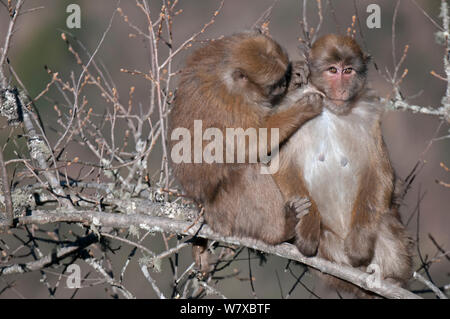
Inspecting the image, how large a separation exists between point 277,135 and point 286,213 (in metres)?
0.59

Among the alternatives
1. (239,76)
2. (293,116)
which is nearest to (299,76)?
(293,116)

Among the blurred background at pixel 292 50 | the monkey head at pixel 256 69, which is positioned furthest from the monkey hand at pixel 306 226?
the blurred background at pixel 292 50

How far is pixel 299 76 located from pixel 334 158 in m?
0.71

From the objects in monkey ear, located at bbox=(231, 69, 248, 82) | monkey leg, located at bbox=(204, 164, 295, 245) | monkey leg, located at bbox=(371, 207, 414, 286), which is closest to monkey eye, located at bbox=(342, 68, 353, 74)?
monkey ear, located at bbox=(231, 69, 248, 82)

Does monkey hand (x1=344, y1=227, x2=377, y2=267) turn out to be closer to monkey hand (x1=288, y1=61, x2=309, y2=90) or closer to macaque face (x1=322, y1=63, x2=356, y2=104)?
macaque face (x1=322, y1=63, x2=356, y2=104)

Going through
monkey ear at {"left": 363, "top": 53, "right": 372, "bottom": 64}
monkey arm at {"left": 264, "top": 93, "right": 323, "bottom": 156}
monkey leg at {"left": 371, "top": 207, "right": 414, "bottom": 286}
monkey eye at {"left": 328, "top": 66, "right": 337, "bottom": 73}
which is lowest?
monkey leg at {"left": 371, "top": 207, "right": 414, "bottom": 286}

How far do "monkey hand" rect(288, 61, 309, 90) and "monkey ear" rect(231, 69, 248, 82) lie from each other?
0.39m

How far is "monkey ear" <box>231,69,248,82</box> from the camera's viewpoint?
494 cm

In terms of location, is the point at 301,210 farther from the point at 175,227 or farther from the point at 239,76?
the point at 239,76

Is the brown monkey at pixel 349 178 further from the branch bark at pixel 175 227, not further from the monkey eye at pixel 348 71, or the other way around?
the branch bark at pixel 175 227

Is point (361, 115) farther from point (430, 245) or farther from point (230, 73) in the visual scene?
point (430, 245)

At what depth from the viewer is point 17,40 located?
18.8 meters

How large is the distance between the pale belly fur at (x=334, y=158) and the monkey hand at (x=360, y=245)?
0.48ft

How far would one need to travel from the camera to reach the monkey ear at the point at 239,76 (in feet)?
16.2
